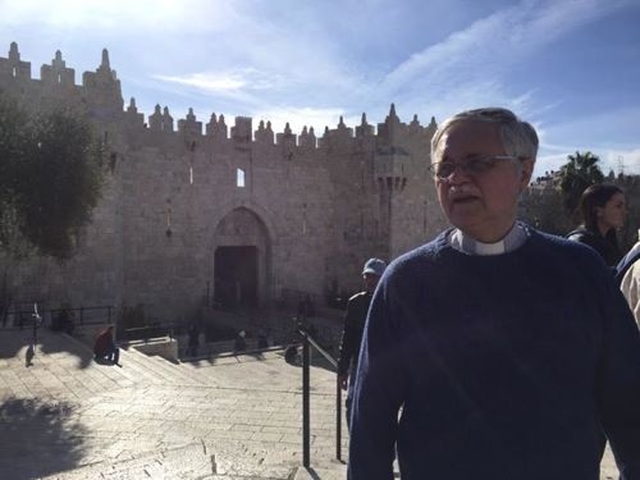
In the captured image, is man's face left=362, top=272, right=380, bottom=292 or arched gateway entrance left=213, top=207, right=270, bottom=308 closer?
man's face left=362, top=272, right=380, bottom=292

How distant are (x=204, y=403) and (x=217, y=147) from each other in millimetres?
14889

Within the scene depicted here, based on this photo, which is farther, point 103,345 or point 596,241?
point 103,345

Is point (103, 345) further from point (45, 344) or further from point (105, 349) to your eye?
point (45, 344)

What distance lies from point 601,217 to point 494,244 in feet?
7.43

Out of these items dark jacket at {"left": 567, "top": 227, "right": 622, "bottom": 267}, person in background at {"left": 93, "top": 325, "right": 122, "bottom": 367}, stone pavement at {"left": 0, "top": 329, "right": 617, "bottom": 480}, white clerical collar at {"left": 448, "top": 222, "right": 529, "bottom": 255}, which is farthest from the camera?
person in background at {"left": 93, "top": 325, "right": 122, "bottom": 367}

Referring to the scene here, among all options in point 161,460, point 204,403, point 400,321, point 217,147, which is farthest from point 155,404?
point 217,147

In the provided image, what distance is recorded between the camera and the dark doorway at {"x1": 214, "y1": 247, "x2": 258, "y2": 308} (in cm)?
2241

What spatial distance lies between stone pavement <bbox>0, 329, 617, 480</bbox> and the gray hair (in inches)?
114

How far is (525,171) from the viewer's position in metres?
1.67

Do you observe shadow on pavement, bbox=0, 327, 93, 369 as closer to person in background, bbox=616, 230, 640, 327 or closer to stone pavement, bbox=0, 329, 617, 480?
stone pavement, bbox=0, 329, 617, 480

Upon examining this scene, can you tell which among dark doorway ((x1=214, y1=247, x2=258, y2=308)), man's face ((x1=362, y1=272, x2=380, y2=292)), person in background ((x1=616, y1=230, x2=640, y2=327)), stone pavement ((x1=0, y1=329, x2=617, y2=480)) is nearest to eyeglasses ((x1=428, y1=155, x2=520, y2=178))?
person in background ((x1=616, y1=230, x2=640, y2=327))

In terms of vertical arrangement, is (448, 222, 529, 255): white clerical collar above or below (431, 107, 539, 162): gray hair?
below

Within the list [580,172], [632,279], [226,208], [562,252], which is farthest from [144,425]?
[580,172]

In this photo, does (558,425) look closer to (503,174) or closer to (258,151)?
(503,174)
